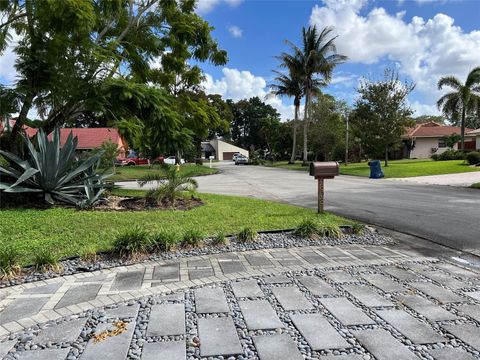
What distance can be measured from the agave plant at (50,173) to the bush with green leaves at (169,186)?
129 centimetres

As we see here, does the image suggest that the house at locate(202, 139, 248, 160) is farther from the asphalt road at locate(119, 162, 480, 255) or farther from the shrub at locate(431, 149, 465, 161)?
the asphalt road at locate(119, 162, 480, 255)

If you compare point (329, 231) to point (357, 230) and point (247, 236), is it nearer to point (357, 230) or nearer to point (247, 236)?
point (357, 230)

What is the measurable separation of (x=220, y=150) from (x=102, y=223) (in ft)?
230

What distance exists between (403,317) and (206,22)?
1071 cm

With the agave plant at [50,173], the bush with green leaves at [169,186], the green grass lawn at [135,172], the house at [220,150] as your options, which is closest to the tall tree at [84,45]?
the agave plant at [50,173]

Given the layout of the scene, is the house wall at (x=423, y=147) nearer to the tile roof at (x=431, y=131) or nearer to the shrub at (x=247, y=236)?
the tile roof at (x=431, y=131)

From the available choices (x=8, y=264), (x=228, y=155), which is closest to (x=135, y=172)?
(x=8, y=264)

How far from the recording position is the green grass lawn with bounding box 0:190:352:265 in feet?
18.3

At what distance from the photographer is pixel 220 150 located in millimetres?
76688

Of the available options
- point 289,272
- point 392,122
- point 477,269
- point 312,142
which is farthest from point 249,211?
point 312,142

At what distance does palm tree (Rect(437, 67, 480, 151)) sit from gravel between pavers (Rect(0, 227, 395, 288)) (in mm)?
34688

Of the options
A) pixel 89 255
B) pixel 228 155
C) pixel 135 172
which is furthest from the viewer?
pixel 228 155

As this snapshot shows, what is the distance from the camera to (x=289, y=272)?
4.55 meters

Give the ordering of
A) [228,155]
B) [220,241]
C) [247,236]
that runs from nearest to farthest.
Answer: [220,241] → [247,236] → [228,155]
